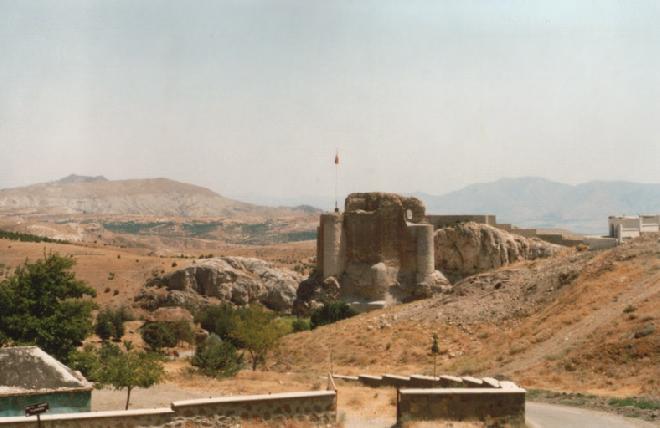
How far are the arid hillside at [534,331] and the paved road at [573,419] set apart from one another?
3.99 metres

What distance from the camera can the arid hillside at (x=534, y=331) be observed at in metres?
23.9

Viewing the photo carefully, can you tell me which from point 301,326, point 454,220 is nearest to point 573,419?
point 301,326

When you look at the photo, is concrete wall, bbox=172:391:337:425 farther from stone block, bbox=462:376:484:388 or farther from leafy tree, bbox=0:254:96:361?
leafy tree, bbox=0:254:96:361

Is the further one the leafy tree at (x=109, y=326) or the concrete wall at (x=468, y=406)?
the leafy tree at (x=109, y=326)

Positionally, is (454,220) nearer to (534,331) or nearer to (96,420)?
(534,331)

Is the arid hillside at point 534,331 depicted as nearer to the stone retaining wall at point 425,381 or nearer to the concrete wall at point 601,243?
the concrete wall at point 601,243

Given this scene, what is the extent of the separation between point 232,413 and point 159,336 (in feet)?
99.0

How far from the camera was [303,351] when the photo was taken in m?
36.1

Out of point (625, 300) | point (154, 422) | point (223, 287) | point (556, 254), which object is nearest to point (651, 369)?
point (625, 300)

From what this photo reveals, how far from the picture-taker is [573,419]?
1650cm

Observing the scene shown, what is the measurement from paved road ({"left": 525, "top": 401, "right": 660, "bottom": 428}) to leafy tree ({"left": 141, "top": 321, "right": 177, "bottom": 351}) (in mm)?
28412

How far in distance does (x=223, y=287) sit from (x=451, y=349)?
28963mm

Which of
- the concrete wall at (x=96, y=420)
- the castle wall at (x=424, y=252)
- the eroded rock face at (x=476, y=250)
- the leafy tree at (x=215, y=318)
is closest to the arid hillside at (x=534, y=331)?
the eroded rock face at (x=476, y=250)

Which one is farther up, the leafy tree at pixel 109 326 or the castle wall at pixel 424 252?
the castle wall at pixel 424 252
